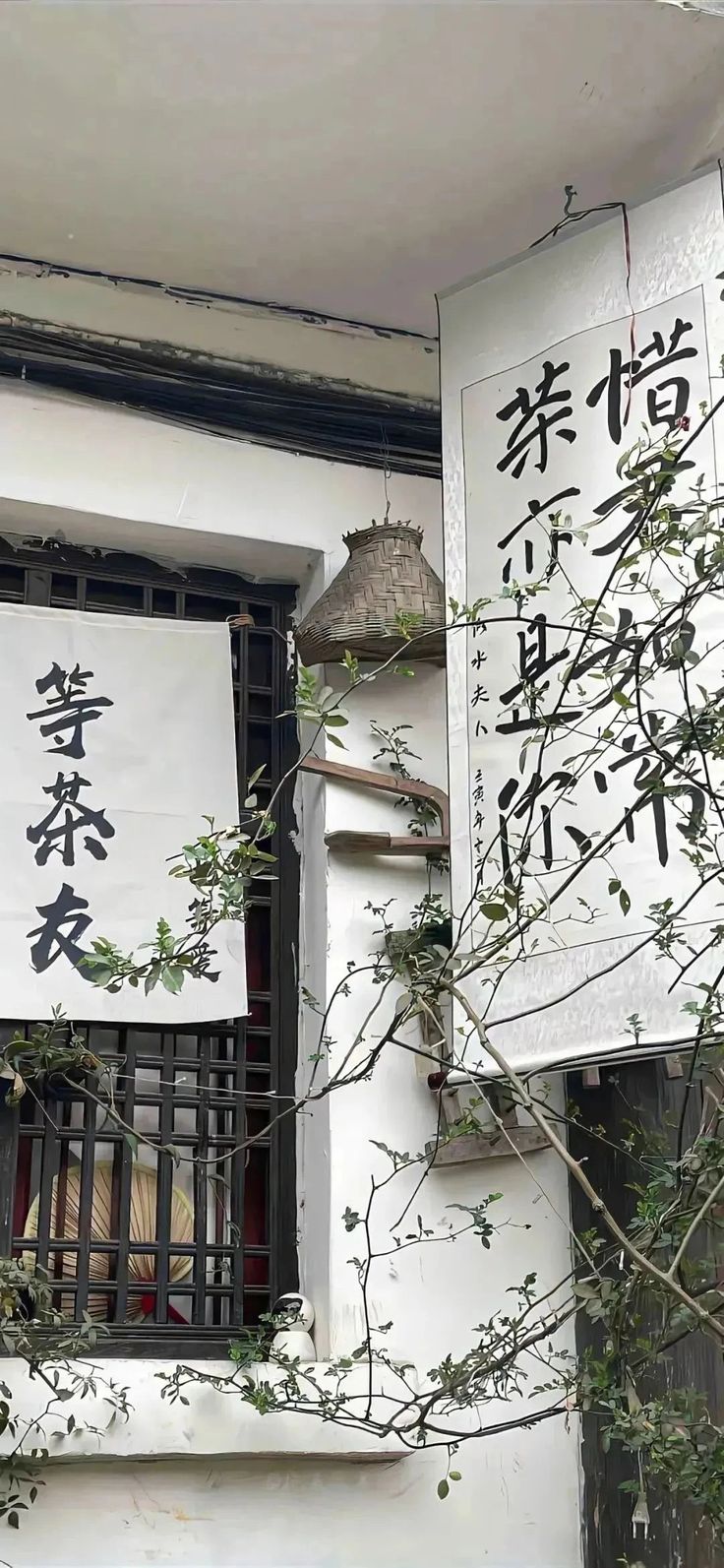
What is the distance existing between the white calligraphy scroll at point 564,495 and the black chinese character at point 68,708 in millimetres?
715

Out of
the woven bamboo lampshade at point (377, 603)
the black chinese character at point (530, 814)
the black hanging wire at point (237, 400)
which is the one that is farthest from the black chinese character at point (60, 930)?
the black hanging wire at point (237, 400)

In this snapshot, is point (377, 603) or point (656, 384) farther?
point (377, 603)

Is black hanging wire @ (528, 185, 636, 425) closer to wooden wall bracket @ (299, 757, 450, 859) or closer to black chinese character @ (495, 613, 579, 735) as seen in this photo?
black chinese character @ (495, 613, 579, 735)

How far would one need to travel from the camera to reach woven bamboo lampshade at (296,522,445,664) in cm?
292

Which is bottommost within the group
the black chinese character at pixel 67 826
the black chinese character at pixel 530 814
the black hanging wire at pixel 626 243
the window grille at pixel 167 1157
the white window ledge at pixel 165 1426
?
the white window ledge at pixel 165 1426

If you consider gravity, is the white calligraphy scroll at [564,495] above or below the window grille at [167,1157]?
above

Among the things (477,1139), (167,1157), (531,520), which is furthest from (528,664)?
(167,1157)

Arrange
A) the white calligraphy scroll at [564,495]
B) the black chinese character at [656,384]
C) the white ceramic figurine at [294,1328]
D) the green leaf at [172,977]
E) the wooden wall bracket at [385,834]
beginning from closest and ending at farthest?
1. the green leaf at [172,977]
2. the white calligraphy scroll at [564,495]
3. the black chinese character at [656,384]
4. the white ceramic figurine at [294,1328]
5. the wooden wall bracket at [385,834]

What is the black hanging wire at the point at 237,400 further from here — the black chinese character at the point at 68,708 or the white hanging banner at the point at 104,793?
the black chinese character at the point at 68,708

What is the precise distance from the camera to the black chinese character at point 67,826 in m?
2.85

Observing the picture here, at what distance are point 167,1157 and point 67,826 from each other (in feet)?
2.07

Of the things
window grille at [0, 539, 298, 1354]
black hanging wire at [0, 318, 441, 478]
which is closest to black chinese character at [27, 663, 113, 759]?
window grille at [0, 539, 298, 1354]

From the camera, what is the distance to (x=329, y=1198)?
9.08 feet

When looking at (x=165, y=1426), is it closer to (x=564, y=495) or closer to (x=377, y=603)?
(x=377, y=603)
